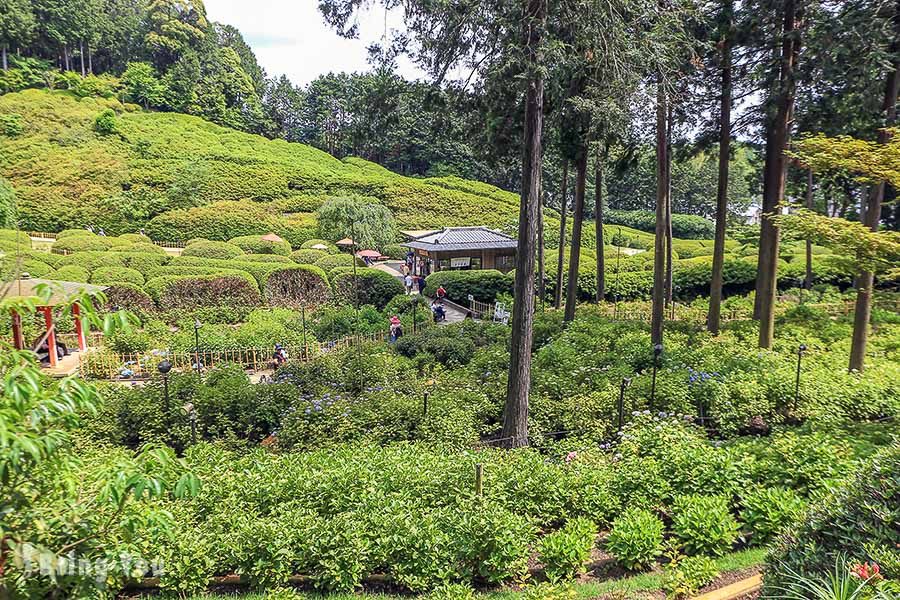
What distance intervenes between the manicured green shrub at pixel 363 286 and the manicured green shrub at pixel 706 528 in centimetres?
1652

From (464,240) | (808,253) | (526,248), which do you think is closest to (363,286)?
(464,240)

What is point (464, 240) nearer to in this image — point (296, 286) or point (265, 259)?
point (265, 259)

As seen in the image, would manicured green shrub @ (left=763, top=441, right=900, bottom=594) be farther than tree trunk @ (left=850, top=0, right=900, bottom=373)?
No

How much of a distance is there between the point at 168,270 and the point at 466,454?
1762cm

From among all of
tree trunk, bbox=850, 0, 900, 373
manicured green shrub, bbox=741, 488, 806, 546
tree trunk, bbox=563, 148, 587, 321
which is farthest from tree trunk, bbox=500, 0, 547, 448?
tree trunk, bbox=563, 148, 587, 321

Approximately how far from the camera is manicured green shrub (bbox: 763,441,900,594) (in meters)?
3.31

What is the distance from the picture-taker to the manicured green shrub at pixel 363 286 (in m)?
20.7

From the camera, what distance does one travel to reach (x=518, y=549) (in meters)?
4.73

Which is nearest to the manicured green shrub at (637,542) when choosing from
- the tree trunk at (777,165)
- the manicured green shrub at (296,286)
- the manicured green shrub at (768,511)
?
the manicured green shrub at (768,511)

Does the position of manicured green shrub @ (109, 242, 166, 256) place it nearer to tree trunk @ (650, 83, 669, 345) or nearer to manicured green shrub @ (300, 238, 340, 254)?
manicured green shrub @ (300, 238, 340, 254)

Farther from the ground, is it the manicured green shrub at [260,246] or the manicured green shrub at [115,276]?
the manicured green shrub at [260,246]

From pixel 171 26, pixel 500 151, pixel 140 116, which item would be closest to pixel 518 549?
pixel 500 151

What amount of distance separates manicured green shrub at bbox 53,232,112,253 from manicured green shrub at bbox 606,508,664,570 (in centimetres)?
2552

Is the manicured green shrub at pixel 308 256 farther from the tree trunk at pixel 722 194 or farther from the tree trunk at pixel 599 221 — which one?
the tree trunk at pixel 722 194
